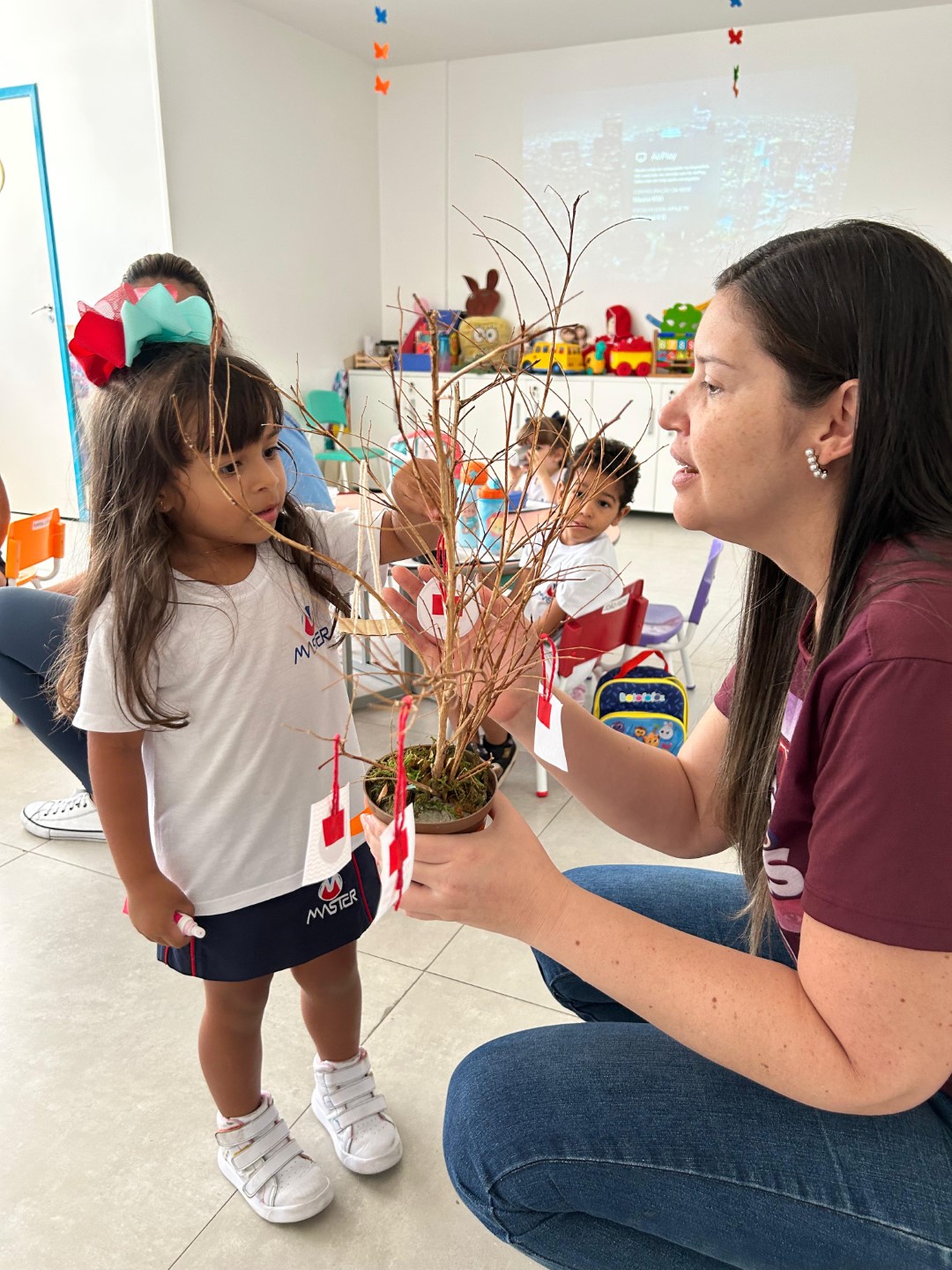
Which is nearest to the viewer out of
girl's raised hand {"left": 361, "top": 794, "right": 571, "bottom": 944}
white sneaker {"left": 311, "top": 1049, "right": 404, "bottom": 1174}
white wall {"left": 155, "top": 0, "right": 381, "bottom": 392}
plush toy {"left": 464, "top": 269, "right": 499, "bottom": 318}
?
girl's raised hand {"left": 361, "top": 794, "right": 571, "bottom": 944}

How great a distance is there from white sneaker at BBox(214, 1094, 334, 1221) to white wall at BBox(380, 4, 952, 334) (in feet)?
17.5

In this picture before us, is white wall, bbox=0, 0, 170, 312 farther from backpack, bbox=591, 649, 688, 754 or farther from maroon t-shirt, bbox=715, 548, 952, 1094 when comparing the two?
maroon t-shirt, bbox=715, 548, 952, 1094

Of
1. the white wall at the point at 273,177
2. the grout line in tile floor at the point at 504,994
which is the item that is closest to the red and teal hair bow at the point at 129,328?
the grout line in tile floor at the point at 504,994

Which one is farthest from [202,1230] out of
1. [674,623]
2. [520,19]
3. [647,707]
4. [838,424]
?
[520,19]

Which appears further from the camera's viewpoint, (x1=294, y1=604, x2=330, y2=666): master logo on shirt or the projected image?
the projected image

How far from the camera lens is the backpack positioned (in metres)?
2.45

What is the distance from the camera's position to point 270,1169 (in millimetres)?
1309

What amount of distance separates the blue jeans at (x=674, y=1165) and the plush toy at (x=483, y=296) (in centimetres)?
647

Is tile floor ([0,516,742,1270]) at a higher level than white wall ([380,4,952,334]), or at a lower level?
lower

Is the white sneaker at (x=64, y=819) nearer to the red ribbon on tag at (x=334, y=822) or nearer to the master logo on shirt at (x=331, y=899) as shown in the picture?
the master logo on shirt at (x=331, y=899)

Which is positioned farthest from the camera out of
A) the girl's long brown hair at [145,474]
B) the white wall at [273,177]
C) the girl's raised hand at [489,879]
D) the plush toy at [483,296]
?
the plush toy at [483,296]

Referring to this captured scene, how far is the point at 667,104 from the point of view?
5.93 metres

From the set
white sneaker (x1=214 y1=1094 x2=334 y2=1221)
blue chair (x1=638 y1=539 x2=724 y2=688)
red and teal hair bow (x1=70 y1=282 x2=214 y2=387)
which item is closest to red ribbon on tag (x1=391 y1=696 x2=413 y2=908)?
red and teal hair bow (x1=70 y1=282 x2=214 y2=387)

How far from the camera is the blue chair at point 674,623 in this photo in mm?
2887
